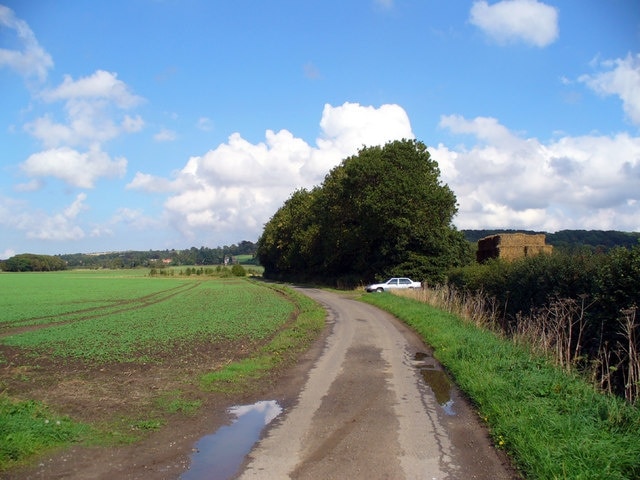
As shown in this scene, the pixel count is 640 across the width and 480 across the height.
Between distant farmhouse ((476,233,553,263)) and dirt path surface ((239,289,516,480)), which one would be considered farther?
distant farmhouse ((476,233,553,263))

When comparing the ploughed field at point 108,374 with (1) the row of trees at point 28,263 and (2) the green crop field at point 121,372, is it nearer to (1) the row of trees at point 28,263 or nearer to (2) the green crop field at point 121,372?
(2) the green crop field at point 121,372

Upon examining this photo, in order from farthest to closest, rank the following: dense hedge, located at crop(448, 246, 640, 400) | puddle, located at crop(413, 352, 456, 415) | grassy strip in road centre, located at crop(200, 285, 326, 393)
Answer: grassy strip in road centre, located at crop(200, 285, 326, 393), dense hedge, located at crop(448, 246, 640, 400), puddle, located at crop(413, 352, 456, 415)

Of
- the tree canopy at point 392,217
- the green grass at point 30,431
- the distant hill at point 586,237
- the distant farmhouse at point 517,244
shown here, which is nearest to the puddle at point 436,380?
the green grass at point 30,431

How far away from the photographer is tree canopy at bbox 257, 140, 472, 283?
142ft

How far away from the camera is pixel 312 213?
66.1 metres

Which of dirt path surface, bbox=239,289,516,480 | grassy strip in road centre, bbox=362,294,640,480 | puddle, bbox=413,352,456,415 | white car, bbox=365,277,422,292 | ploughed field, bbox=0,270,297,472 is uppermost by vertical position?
white car, bbox=365,277,422,292

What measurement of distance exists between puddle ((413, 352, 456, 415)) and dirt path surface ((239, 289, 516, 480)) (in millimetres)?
58

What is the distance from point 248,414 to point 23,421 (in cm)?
338

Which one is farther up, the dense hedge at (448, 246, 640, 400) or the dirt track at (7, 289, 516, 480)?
the dense hedge at (448, 246, 640, 400)

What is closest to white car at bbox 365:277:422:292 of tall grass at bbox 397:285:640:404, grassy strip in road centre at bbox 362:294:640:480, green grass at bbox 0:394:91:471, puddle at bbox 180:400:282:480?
tall grass at bbox 397:285:640:404

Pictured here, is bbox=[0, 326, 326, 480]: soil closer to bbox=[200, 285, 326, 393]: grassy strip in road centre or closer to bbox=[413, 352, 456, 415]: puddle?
bbox=[200, 285, 326, 393]: grassy strip in road centre

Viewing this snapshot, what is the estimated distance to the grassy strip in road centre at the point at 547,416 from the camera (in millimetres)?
5402

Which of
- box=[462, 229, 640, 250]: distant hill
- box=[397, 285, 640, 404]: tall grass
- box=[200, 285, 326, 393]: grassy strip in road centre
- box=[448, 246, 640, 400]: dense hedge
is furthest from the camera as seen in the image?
box=[462, 229, 640, 250]: distant hill

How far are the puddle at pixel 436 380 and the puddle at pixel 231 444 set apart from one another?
120 inches
